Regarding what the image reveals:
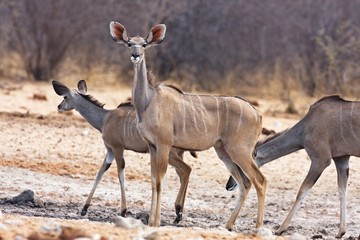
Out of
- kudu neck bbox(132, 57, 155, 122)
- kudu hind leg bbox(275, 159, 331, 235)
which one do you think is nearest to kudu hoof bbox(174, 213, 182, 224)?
kudu hind leg bbox(275, 159, 331, 235)

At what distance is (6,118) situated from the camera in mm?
14086

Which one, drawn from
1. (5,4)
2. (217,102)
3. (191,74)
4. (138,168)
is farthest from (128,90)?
(217,102)

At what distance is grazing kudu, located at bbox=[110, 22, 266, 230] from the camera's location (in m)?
8.52

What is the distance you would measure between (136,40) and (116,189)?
302cm

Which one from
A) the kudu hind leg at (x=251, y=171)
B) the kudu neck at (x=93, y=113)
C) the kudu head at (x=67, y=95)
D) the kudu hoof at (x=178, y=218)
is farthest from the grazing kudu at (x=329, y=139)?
the kudu head at (x=67, y=95)

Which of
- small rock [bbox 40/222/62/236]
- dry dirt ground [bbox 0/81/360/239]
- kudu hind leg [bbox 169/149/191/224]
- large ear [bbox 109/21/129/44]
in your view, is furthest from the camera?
kudu hind leg [bbox 169/149/191/224]

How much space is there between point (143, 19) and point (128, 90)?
1726 millimetres

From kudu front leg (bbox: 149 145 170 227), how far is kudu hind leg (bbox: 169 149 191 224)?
995 millimetres

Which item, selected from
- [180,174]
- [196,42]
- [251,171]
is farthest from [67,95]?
[196,42]

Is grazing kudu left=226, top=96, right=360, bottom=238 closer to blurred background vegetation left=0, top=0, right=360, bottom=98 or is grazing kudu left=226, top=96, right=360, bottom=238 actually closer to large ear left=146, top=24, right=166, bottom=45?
large ear left=146, top=24, right=166, bottom=45

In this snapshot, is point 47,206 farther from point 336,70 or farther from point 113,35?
point 336,70

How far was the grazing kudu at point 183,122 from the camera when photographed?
27.9 feet

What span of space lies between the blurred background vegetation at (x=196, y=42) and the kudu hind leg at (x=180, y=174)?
32.0 ft

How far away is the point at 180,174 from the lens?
984cm
